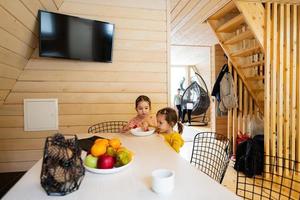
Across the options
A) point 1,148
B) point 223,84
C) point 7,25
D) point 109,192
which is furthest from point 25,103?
point 223,84

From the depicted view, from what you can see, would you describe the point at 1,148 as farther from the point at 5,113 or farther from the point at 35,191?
the point at 35,191

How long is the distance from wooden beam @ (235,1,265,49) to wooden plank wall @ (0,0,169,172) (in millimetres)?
937

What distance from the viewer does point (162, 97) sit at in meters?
2.69

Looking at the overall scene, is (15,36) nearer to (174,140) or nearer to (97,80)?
(97,80)

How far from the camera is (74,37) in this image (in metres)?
2.26

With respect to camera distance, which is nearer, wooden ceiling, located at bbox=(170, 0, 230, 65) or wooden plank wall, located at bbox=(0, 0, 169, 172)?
wooden plank wall, located at bbox=(0, 0, 169, 172)

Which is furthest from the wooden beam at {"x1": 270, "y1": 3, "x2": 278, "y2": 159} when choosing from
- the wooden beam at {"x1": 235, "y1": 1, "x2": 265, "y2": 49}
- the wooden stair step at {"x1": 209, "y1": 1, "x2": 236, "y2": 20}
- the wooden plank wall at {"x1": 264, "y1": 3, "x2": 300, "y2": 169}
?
the wooden stair step at {"x1": 209, "y1": 1, "x2": 236, "y2": 20}

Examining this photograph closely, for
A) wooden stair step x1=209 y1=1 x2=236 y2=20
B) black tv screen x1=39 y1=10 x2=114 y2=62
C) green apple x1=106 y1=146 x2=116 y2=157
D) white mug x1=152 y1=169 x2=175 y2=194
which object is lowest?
white mug x1=152 y1=169 x2=175 y2=194

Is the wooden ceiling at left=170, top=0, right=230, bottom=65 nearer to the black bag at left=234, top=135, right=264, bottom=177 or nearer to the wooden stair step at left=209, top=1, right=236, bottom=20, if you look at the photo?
the wooden stair step at left=209, top=1, right=236, bottom=20

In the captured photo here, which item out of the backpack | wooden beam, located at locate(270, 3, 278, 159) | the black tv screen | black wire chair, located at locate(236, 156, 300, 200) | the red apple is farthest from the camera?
the backpack

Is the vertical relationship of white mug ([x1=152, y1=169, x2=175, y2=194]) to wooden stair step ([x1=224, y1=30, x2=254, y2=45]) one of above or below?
below

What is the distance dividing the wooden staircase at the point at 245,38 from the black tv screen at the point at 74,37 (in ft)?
5.16

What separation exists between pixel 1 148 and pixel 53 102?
74 centimetres

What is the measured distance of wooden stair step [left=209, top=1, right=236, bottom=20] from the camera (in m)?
2.70
